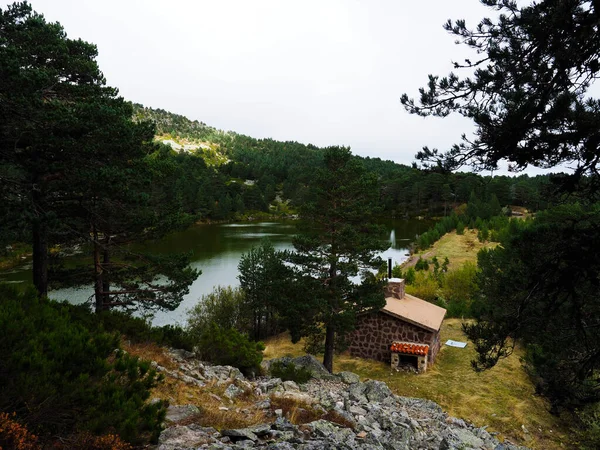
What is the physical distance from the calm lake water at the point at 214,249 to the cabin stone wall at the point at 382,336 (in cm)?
997

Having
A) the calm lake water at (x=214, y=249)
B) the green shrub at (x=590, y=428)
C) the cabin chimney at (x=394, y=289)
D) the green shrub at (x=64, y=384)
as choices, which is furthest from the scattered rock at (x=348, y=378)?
the green shrub at (x=64, y=384)

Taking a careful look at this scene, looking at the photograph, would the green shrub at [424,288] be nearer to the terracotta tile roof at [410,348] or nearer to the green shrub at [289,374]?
the terracotta tile roof at [410,348]

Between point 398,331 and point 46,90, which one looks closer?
point 46,90

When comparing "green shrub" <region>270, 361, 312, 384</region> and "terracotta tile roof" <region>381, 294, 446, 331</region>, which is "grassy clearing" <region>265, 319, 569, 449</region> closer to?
"terracotta tile roof" <region>381, 294, 446, 331</region>

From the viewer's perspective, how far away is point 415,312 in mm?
20578

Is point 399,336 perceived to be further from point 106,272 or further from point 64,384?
point 64,384

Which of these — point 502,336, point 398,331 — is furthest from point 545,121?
point 398,331

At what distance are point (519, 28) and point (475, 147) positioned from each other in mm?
1613

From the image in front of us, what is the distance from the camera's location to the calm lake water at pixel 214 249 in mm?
26703

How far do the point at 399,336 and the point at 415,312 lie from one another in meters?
1.74

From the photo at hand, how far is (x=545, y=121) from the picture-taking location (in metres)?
4.96

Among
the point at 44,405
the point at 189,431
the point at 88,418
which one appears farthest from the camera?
the point at 189,431

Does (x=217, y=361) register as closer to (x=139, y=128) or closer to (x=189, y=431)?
(x=189, y=431)

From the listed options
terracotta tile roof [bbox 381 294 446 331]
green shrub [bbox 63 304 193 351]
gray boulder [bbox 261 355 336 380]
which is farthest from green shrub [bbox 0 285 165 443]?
terracotta tile roof [bbox 381 294 446 331]
